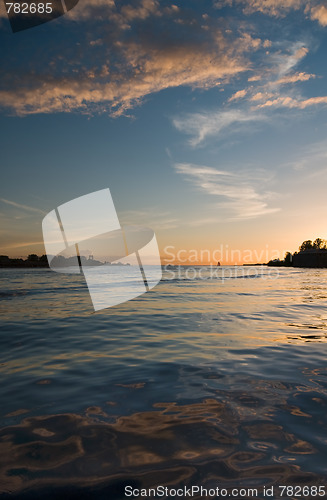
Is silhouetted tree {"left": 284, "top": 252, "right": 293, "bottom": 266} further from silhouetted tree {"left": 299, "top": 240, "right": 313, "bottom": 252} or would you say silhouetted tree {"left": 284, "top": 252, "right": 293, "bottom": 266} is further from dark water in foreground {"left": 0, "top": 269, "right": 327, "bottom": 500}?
dark water in foreground {"left": 0, "top": 269, "right": 327, "bottom": 500}

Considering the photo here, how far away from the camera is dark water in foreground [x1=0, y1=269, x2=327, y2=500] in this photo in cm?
191

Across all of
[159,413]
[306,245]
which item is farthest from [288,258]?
[159,413]

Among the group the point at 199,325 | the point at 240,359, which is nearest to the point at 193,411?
the point at 240,359

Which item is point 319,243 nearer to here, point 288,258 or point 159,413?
point 288,258

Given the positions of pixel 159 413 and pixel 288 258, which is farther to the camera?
pixel 288 258

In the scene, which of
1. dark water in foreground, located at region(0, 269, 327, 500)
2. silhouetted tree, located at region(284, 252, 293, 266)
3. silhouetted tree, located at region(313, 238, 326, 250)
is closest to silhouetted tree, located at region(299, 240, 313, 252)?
silhouetted tree, located at region(313, 238, 326, 250)

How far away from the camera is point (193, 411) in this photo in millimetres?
2768

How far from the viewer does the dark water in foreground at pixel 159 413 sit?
1906mm

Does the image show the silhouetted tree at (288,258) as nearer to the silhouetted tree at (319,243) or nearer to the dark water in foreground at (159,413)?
the silhouetted tree at (319,243)

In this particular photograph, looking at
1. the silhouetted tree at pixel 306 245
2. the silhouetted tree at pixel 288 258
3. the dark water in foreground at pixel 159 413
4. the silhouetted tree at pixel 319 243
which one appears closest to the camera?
the dark water in foreground at pixel 159 413

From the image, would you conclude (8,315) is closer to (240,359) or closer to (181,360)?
(181,360)

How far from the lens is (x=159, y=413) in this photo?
2.74m

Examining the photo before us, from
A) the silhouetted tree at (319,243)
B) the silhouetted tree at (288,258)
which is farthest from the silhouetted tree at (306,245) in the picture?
the silhouetted tree at (288,258)

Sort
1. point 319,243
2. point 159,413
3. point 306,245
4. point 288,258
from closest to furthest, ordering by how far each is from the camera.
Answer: point 159,413 < point 288,258 < point 319,243 < point 306,245
